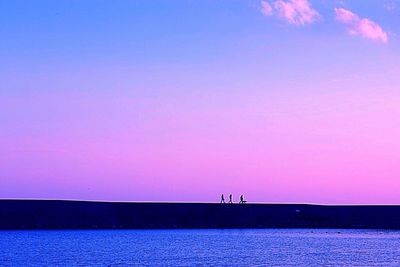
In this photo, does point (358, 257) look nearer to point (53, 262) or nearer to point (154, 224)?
point (53, 262)

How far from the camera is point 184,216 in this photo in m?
162

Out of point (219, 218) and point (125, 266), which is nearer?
point (125, 266)

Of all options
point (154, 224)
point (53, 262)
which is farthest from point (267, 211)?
point (53, 262)

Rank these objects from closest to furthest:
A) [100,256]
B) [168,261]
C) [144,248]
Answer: [168,261] < [100,256] < [144,248]

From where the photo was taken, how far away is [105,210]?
15688 centimetres

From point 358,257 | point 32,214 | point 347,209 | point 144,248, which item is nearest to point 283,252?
point 358,257

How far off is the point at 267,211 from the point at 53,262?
338 feet

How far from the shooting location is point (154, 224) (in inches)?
6422

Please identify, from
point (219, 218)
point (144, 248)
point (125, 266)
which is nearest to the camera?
point (125, 266)

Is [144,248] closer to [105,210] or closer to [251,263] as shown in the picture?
[251,263]

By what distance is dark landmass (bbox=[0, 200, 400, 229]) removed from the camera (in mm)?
149500

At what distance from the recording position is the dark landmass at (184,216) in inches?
5886

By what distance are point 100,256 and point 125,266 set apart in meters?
10.6

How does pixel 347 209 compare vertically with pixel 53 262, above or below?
above
